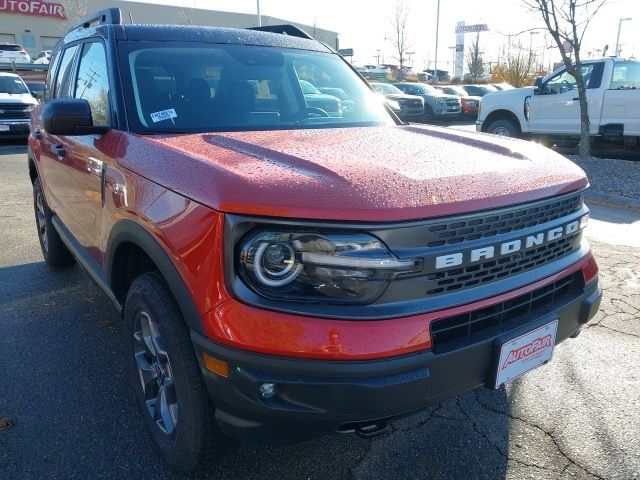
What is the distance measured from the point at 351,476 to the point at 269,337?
0.93 metres

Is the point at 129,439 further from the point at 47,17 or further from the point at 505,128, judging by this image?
the point at 47,17

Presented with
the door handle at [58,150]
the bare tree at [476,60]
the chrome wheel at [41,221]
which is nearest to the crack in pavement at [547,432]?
the door handle at [58,150]

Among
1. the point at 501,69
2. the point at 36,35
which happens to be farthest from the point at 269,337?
the point at 36,35

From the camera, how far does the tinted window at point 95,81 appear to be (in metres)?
2.95

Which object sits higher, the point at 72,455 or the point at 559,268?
the point at 559,268

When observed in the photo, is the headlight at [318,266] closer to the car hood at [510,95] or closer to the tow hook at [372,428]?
the tow hook at [372,428]

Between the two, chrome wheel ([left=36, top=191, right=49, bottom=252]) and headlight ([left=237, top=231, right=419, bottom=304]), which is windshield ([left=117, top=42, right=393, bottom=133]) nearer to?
headlight ([left=237, top=231, right=419, bottom=304])

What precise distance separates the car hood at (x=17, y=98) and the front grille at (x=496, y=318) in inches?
531

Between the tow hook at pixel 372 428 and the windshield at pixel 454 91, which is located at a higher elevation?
the tow hook at pixel 372 428

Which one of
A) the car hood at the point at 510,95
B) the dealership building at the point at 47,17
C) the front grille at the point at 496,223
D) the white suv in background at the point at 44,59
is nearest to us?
the front grille at the point at 496,223

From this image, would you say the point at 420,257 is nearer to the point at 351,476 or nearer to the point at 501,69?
the point at 351,476

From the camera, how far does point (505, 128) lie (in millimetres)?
11297

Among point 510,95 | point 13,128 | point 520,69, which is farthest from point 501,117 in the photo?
point 520,69

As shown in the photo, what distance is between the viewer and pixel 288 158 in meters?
2.11
